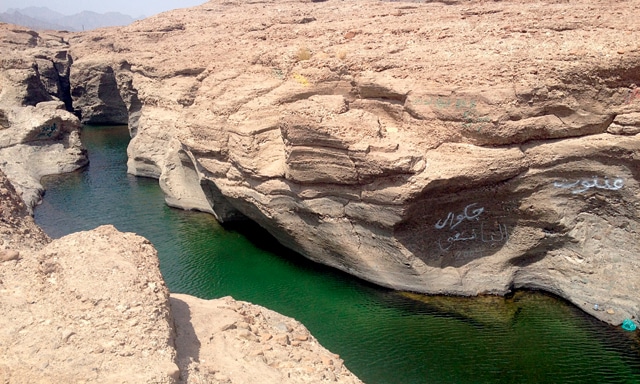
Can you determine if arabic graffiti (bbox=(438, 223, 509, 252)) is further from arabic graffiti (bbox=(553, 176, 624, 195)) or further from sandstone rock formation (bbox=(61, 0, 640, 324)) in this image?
arabic graffiti (bbox=(553, 176, 624, 195))

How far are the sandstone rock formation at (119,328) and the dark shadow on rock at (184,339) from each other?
1cm

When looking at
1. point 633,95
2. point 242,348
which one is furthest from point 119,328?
point 633,95

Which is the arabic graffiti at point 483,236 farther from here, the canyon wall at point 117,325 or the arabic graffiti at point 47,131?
the arabic graffiti at point 47,131

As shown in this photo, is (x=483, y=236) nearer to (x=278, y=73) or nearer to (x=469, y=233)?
(x=469, y=233)

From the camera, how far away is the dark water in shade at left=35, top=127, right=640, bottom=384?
7906 mm

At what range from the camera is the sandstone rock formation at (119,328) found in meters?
4.85

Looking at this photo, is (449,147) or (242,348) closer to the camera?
(242,348)

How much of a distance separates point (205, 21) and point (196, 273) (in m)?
12.7

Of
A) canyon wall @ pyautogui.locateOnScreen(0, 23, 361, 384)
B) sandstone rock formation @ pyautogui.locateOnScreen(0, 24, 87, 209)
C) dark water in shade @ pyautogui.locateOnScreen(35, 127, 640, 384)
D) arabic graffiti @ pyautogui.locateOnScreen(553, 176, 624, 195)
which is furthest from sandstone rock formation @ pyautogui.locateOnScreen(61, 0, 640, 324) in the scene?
sandstone rock formation @ pyautogui.locateOnScreen(0, 24, 87, 209)

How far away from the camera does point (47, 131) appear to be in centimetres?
1764

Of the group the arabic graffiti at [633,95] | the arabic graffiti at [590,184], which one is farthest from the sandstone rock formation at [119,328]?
the arabic graffiti at [633,95]

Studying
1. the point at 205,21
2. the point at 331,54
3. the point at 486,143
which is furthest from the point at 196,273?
the point at 205,21

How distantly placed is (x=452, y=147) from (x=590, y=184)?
2.36 m

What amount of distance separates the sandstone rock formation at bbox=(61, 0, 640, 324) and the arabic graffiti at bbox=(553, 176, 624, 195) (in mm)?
19
